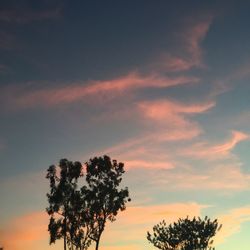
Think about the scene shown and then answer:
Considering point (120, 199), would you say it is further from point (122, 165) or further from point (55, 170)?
point (55, 170)

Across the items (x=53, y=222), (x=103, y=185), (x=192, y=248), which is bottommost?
(x=192, y=248)

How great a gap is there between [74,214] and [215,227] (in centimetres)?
2593

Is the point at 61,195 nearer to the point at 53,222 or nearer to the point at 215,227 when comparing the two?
the point at 53,222

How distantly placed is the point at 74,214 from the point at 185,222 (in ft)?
69.7

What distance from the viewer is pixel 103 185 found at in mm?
55406

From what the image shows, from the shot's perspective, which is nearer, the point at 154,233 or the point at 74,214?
the point at 74,214

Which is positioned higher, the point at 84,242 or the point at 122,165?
the point at 122,165

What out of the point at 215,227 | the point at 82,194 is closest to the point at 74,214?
A: the point at 82,194

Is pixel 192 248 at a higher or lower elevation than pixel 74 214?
lower

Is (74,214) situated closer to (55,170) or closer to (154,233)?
(55,170)

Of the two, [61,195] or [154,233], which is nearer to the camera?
[61,195]

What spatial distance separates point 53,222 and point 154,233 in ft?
68.9

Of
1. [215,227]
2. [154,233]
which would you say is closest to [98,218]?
[154,233]

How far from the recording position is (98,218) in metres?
55.4
